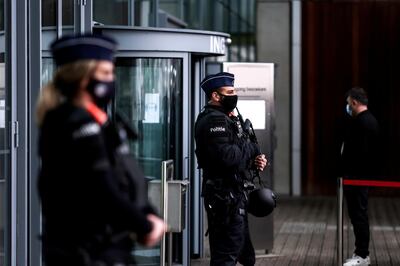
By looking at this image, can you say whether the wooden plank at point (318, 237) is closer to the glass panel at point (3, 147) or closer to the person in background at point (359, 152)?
the person in background at point (359, 152)

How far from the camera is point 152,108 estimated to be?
33.5ft

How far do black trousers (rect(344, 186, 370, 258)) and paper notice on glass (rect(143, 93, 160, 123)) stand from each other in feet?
6.59

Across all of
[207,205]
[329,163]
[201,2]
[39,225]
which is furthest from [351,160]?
[329,163]

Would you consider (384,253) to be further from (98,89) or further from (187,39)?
(98,89)

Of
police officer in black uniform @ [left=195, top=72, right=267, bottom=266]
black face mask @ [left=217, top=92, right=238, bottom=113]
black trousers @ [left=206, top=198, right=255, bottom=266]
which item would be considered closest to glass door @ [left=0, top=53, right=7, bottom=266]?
police officer in black uniform @ [left=195, top=72, right=267, bottom=266]

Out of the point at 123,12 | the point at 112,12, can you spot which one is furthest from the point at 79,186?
the point at 123,12

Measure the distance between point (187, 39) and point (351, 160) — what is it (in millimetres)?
1983

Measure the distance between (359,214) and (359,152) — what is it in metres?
0.64

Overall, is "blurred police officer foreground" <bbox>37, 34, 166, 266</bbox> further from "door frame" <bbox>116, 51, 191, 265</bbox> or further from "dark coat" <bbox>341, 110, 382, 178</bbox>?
"dark coat" <bbox>341, 110, 382, 178</bbox>

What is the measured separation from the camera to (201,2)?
1689 centimetres

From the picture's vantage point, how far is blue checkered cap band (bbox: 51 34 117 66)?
14.4 feet

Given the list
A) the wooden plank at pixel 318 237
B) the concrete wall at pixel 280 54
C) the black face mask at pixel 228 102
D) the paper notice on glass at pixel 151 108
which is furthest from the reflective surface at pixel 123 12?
the concrete wall at pixel 280 54

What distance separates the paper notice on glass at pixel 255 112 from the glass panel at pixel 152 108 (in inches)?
48.9

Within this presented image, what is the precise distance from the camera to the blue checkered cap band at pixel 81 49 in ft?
14.4
